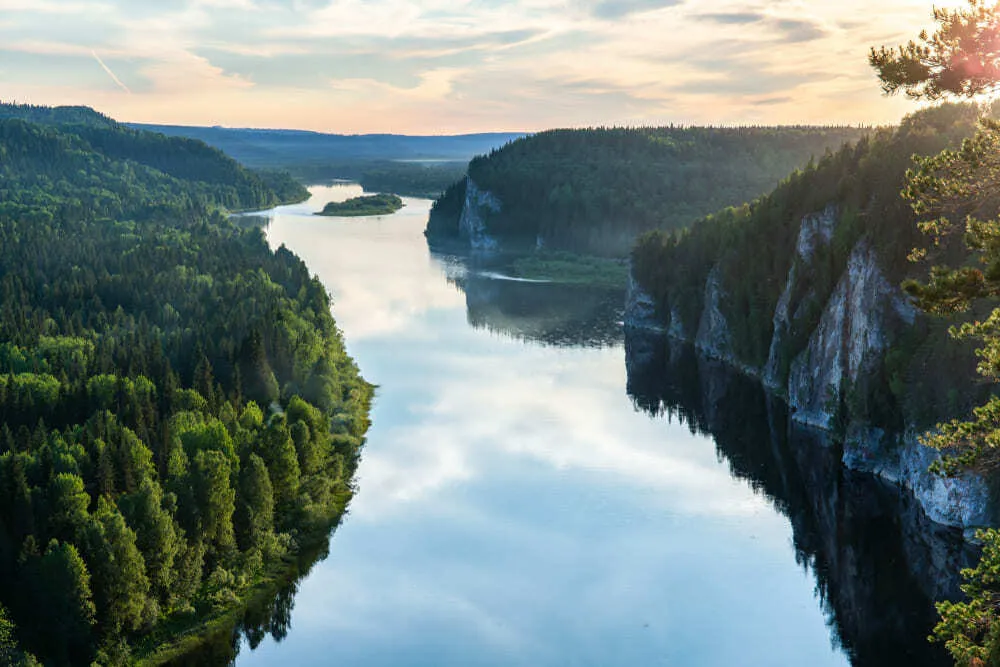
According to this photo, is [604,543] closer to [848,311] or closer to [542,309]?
[848,311]

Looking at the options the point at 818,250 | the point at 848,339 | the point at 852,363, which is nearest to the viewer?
the point at 852,363

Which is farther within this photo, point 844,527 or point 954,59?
point 844,527

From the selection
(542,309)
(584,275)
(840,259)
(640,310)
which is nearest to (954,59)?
(840,259)

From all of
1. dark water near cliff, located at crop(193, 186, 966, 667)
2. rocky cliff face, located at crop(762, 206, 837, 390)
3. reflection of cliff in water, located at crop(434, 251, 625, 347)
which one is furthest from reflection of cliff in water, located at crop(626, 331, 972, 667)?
reflection of cliff in water, located at crop(434, 251, 625, 347)

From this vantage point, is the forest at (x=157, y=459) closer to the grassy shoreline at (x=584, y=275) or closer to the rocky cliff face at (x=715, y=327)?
the rocky cliff face at (x=715, y=327)

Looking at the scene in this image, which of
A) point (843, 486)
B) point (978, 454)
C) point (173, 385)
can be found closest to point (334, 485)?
point (173, 385)

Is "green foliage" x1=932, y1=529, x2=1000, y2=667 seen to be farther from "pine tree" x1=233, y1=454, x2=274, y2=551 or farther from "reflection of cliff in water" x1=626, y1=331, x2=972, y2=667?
"pine tree" x1=233, y1=454, x2=274, y2=551

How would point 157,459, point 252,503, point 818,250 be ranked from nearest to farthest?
point 252,503
point 157,459
point 818,250
